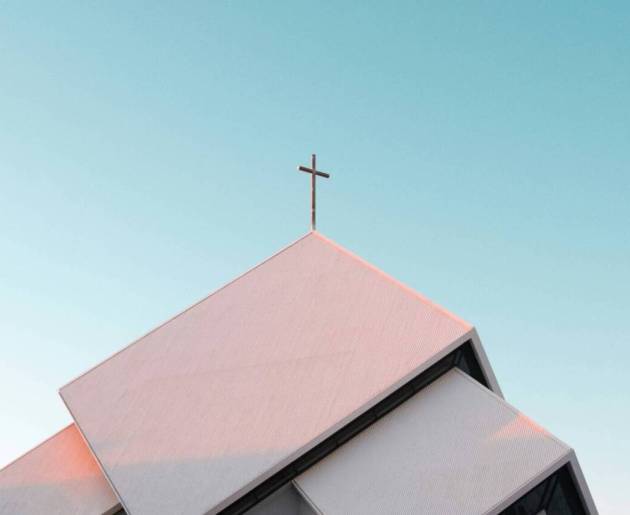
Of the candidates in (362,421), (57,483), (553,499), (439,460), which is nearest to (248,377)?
(362,421)

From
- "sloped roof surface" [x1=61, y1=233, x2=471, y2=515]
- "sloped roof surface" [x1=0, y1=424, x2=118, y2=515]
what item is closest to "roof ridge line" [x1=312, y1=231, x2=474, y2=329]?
"sloped roof surface" [x1=61, y1=233, x2=471, y2=515]

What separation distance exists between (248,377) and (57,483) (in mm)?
4582

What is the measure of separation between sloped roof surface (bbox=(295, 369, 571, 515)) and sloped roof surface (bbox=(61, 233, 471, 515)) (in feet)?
2.43

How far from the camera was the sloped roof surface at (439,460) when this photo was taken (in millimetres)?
12242

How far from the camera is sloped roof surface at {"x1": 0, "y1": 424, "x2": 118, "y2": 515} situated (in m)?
14.6

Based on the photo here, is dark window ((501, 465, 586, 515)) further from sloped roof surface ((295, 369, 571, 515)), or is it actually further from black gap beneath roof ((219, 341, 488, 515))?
black gap beneath roof ((219, 341, 488, 515))

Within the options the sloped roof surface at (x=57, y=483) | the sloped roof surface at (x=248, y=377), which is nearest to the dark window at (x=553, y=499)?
the sloped roof surface at (x=248, y=377)

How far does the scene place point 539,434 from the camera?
13094 mm

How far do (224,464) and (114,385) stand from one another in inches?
152

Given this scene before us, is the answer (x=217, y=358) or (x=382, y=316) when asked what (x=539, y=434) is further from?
(x=217, y=358)

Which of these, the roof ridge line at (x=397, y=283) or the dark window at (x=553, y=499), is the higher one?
the roof ridge line at (x=397, y=283)

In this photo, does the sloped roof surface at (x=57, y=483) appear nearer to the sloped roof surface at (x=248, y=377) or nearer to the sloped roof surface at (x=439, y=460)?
the sloped roof surface at (x=248, y=377)

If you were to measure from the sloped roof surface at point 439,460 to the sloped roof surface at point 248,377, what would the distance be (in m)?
0.74

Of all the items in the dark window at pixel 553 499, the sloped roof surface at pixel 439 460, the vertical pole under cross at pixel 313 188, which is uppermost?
the vertical pole under cross at pixel 313 188
